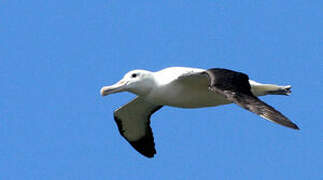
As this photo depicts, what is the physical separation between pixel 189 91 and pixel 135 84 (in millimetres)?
1029

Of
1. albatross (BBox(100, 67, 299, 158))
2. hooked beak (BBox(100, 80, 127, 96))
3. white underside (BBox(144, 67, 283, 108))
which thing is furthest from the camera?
hooked beak (BBox(100, 80, 127, 96))

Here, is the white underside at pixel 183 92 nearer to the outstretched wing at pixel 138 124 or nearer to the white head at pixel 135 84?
the white head at pixel 135 84

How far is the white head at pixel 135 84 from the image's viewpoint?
1470 cm

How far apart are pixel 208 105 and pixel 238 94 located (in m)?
2.13

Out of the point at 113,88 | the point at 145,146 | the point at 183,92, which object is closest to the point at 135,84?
the point at 113,88

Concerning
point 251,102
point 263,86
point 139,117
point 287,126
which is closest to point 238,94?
point 251,102

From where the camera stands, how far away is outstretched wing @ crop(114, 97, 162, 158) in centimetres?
1669

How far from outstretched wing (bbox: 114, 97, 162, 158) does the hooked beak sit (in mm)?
1674

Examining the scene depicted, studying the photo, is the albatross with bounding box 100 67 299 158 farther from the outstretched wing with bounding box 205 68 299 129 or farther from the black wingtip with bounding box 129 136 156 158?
the black wingtip with bounding box 129 136 156 158

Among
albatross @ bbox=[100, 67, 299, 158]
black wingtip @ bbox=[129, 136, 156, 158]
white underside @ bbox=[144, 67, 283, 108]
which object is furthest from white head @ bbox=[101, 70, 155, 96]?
black wingtip @ bbox=[129, 136, 156, 158]

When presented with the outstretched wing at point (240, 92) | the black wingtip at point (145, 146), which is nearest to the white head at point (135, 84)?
the outstretched wing at point (240, 92)

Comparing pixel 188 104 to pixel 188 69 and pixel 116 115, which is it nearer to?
pixel 188 69

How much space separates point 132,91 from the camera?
14.9 metres

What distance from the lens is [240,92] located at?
12875 millimetres
